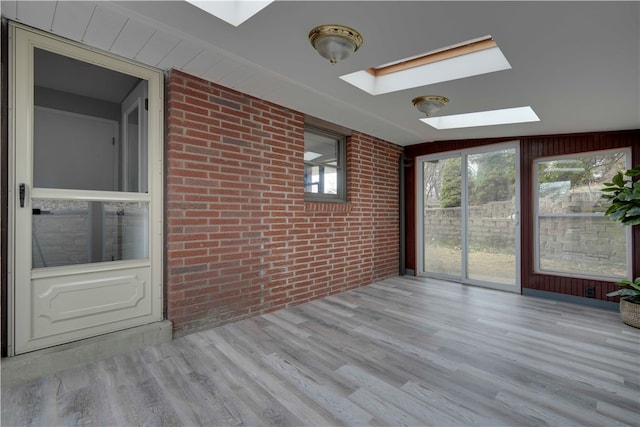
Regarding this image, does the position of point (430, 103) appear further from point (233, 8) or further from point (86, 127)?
point (86, 127)

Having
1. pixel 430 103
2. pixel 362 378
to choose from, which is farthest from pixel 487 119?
pixel 362 378

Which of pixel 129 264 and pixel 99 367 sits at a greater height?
pixel 129 264

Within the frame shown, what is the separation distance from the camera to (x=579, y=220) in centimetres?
379

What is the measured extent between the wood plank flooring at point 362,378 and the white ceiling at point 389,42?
208 centimetres

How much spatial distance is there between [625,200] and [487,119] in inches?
62.8

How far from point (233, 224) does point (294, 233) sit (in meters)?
0.82

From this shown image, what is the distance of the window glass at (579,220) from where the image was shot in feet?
11.7

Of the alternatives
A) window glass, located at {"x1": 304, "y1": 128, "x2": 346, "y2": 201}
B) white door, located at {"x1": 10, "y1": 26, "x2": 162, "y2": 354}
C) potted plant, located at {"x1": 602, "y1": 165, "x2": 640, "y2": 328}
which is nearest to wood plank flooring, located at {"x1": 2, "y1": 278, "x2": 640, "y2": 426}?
potted plant, located at {"x1": 602, "y1": 165, "x2": 640, "y2": 328}

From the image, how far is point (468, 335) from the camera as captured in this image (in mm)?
2711

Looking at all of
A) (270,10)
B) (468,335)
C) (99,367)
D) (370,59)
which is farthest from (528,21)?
(99,367)

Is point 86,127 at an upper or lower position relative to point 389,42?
lower

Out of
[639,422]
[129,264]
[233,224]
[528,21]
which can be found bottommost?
[639,422]

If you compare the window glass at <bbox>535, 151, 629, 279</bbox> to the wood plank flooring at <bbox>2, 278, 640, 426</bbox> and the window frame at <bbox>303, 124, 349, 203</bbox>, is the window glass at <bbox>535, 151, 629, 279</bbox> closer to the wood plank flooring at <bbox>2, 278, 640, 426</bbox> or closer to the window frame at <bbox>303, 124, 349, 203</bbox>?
the wood plank flooring at <bbox>2, 278, 640, 426</bbox>

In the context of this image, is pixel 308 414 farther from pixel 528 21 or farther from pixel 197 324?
pixel 528 21
